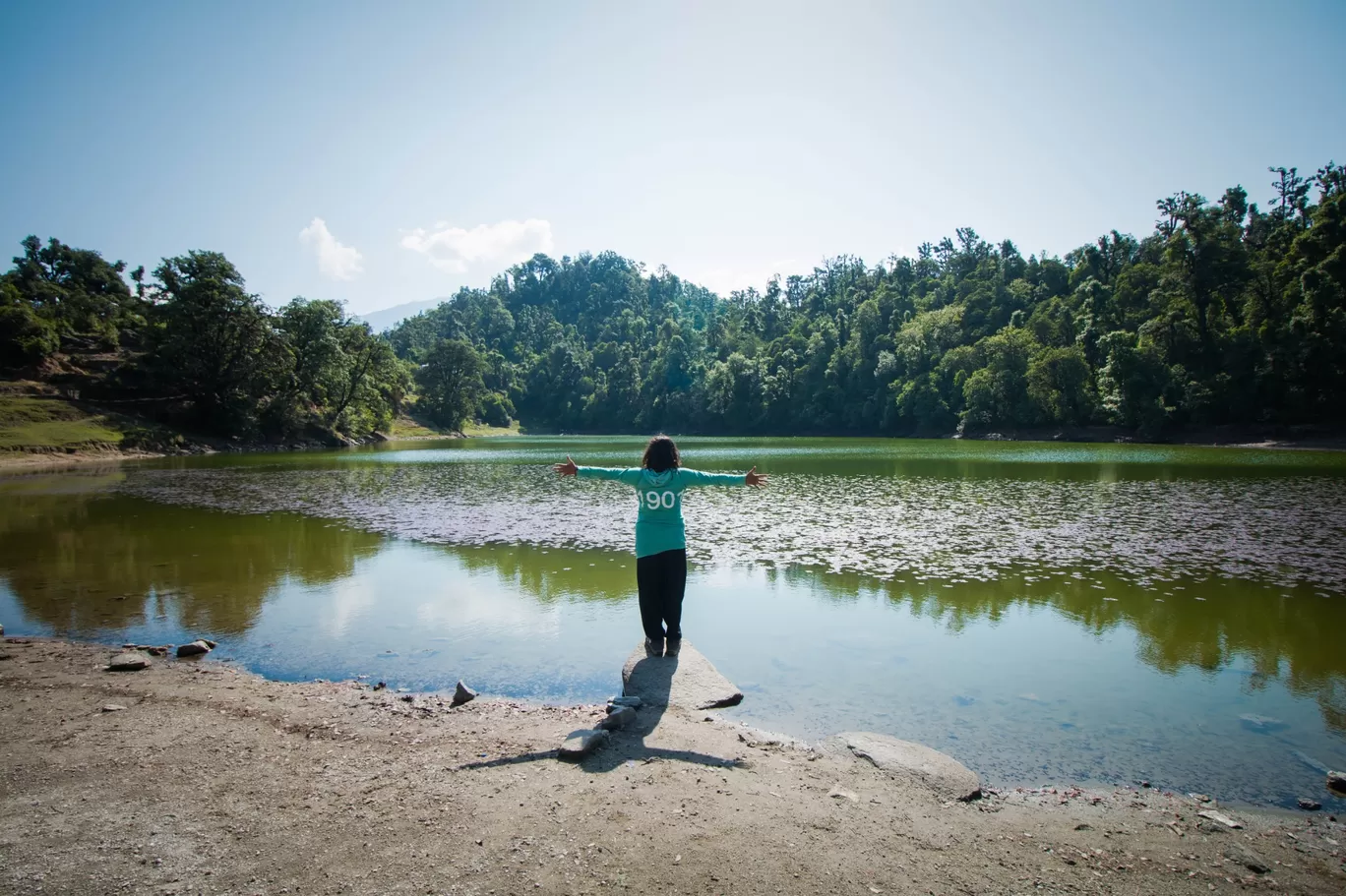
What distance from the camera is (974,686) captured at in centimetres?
768

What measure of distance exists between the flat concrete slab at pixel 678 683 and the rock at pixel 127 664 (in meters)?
5.62

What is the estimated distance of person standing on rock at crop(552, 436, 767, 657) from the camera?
24.7 feet

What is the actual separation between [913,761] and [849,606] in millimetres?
5630

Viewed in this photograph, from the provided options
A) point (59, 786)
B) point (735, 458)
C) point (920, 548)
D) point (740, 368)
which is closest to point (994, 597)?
point (920, 548)

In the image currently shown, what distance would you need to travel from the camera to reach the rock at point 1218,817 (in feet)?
15.5

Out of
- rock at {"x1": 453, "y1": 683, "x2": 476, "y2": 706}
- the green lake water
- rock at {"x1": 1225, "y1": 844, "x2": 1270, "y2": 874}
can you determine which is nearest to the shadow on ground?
the green lake water

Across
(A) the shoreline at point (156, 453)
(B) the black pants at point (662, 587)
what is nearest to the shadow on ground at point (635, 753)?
(B) the black pants at point (662, 587)

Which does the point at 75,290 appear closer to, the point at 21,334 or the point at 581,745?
the point at 21,334

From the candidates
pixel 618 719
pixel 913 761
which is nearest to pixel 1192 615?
pixel 913 761

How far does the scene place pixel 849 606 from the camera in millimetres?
11070

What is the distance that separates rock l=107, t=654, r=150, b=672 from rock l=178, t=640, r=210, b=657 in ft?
1.71

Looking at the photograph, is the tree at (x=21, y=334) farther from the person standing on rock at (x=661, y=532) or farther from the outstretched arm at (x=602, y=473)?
the person standing on rock at (x=661, y=532)

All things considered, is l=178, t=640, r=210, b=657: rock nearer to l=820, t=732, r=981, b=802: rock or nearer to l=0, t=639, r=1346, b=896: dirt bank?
l=0, t=639, r=1346, b=896: dirt bank

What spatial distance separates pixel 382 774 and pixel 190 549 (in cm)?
1376
